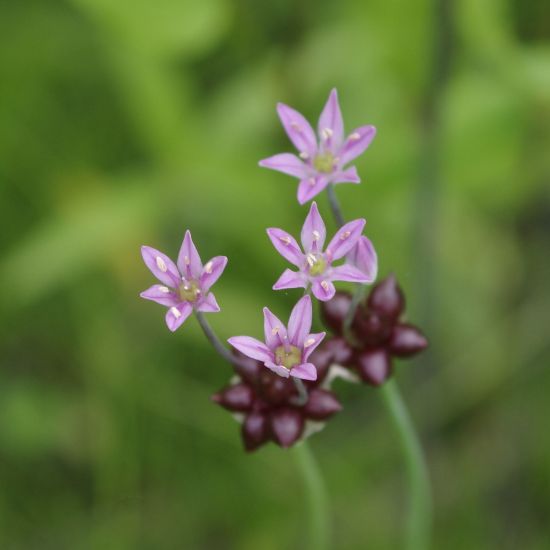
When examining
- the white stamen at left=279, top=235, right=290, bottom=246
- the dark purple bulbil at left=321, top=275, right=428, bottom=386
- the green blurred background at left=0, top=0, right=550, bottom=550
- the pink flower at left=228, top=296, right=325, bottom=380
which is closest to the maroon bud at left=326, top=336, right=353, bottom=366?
the dark purple bulbil at left=321, top=275, right=428, bottom=386

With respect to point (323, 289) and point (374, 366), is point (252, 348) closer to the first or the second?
point (323, 289)

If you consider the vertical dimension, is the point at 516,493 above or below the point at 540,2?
below

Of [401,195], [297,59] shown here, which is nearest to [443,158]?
[401,195]

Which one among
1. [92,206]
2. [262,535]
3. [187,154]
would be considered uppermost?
[187,154]

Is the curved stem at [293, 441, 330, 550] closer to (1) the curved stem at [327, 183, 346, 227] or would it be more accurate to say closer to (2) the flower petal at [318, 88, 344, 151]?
(1) the curved stem at [327, 183, 346, 227]

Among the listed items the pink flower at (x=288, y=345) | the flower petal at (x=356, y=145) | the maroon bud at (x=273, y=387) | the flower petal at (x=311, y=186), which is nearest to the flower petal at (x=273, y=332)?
the pink flower at (x=288, y=345)

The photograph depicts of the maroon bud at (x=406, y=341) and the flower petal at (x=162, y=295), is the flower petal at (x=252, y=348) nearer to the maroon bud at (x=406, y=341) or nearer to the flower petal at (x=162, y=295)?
the flower petal at (x=162, y=295)

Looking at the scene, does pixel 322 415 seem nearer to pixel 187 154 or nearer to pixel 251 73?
pixel 187 154
